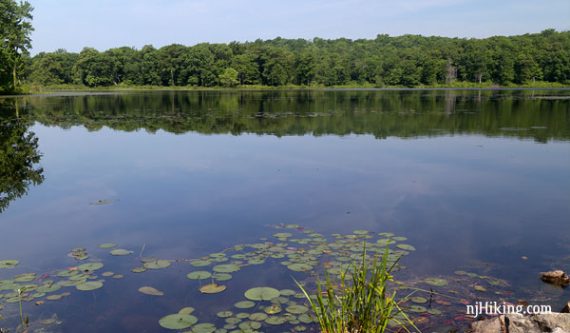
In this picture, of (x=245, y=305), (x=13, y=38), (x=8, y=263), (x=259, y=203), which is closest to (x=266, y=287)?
(x=245, y=305)

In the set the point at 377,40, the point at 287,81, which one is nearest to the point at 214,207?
the point at 287,81

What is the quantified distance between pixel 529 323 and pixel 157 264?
412 centimetres

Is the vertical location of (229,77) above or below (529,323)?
above

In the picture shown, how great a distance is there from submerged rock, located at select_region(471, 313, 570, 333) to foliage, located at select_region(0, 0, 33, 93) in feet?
152

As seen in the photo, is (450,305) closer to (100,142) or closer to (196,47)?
(100,142)

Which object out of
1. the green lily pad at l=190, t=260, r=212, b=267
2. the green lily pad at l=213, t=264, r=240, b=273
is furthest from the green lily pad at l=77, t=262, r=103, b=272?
the green lily pad at l=213, t=264, r=240, b=273

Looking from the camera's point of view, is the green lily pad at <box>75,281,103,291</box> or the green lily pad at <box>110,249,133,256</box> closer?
the green lily pad at <box>75,281,103,291</box>

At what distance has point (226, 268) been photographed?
5.74m

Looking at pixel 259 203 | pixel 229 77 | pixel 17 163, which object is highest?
pixel 229 77

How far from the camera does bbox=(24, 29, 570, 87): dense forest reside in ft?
276

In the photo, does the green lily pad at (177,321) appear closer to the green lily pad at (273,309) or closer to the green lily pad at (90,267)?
the green lily pad at (273,309)

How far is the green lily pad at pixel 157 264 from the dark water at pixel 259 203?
0.14 meters

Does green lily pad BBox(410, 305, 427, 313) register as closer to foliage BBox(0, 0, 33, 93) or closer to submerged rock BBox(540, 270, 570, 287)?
submerged rock BBox(540, 270, 570, 287)

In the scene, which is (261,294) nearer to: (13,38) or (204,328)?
(204,328)
